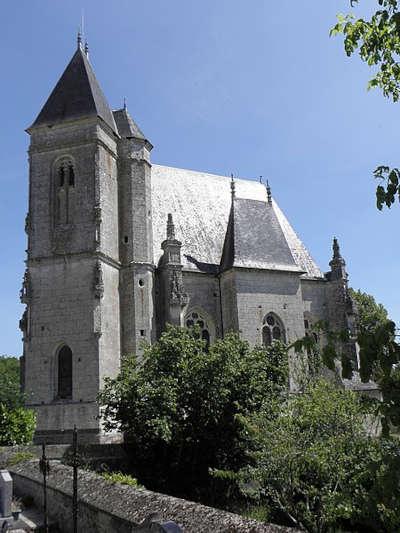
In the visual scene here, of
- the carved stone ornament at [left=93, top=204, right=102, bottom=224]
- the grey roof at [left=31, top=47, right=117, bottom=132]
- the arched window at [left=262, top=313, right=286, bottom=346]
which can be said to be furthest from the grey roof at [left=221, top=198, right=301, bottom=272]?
the grey roof at [left=31, top=47, right=117, bottom=132]

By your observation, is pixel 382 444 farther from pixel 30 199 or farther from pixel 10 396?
pixel 30 199

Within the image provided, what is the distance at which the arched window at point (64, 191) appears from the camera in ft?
82.3

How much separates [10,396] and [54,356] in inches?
208

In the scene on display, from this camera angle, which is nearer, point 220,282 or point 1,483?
point 1,483

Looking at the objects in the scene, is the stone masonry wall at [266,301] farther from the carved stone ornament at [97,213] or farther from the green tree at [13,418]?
the green tree at [13,418]

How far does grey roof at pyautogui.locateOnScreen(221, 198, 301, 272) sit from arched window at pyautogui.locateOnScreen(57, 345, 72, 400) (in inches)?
343

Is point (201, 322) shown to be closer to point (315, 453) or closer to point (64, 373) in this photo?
point (64, 373)

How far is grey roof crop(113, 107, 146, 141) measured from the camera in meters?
27.7

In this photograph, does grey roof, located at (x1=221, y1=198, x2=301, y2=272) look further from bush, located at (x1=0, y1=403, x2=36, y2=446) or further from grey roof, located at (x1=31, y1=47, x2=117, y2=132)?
bush, located at (x1=0, y1=403, x2=36, y2=446)

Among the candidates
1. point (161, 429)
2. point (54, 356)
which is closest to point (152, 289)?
point (54, 356)

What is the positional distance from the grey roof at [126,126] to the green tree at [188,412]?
44.9 feet

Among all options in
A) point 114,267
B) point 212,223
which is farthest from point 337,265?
point 114,267

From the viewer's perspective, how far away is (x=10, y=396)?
18.1 meters

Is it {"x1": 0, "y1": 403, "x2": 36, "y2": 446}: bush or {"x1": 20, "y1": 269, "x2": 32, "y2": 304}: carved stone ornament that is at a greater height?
{"x1": 20, "y1": 269, "x2": 32, "y2": 304}: carved stone ornament
